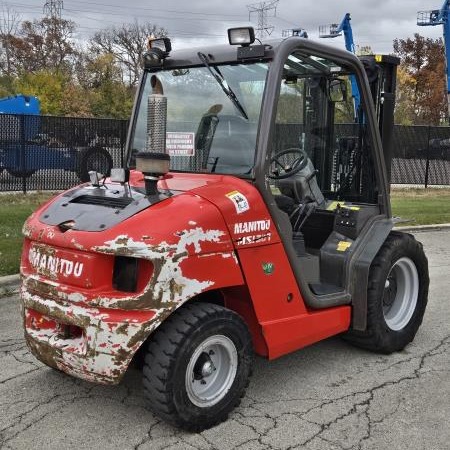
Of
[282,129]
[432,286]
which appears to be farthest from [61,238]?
[432,286]

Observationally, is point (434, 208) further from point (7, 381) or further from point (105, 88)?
point (105, 88)

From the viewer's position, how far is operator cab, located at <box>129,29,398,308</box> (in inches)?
145

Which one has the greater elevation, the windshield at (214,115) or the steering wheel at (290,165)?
the windshield at (214,115)

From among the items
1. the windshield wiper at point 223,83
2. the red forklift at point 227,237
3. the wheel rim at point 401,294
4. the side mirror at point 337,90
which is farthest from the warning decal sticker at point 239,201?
the wheel rim at point 401,294

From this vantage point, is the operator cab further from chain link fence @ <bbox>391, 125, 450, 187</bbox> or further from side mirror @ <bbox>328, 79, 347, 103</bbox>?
chain link fence @ <bbox>391, 125, 450, 187</bbox>

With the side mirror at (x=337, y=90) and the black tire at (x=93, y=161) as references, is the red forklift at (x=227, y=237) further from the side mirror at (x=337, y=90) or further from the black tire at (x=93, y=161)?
the black tire at (x=93, y=161)

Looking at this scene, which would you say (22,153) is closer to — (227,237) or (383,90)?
(383,90)

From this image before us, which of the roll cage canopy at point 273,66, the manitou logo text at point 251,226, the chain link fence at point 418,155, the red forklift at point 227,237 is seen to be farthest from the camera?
A: the chain link fence at point 418,155

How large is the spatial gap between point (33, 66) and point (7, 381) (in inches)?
1866

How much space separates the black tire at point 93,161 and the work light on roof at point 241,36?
10.4m

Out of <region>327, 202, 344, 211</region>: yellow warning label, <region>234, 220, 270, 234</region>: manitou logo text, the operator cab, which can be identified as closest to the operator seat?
the operator cab

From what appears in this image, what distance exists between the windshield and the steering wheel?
38 cm

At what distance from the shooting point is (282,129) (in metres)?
3.96

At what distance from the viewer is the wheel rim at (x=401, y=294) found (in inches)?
185
